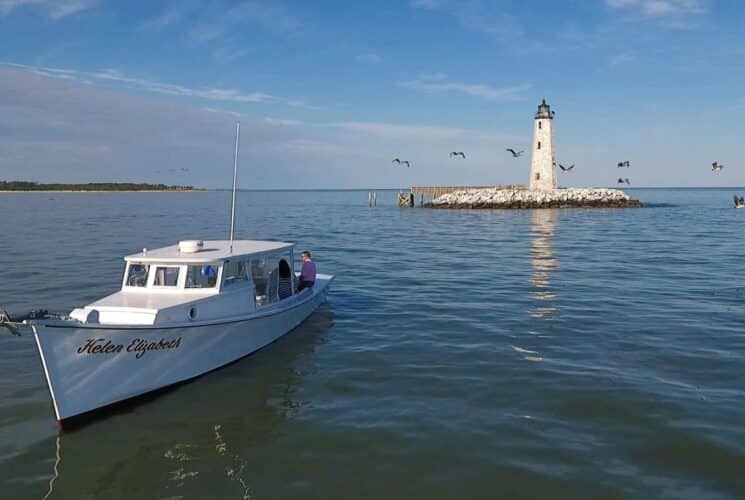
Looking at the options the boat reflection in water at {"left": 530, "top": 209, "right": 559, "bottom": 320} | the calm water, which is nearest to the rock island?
the boat reflection in water at {"left": 530, "top": 209, "right": 559, "bottom": 320}

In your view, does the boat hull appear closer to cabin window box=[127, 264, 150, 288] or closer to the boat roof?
the boat roof

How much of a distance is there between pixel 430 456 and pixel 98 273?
2145 cm

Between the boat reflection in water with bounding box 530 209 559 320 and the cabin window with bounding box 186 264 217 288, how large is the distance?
385 inches

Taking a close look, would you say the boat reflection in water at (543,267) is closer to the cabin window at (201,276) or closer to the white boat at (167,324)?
the white boat at (167,324)

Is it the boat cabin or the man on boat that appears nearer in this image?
the boat cabin

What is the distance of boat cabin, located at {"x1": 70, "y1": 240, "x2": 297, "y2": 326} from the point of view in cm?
1107

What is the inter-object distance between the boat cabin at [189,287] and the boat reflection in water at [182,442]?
1.55 metres

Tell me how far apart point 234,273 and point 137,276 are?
2168 mm

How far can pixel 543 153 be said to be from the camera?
80688 millimetres

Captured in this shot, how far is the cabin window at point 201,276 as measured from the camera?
12.6 meters

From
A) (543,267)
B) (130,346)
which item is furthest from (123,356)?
(543,267)

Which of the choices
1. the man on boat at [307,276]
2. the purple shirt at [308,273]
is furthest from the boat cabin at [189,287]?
the purple shirt at [308,273]

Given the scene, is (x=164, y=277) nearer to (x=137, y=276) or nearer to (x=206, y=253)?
(x=137, y=276)

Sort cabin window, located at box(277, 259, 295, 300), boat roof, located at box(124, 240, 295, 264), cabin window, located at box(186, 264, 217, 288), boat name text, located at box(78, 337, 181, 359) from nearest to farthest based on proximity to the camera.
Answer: boat name text, located at box(78, 337, 181, 359) → boat roof, located at box(124, 240, 295, 264) → cabin window, located at box(186, 264, 217, 288) → cabin window, located at box(277, 259, 295, 300)
